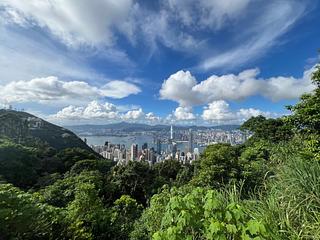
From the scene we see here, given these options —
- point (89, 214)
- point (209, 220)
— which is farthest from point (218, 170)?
point (209, 220)

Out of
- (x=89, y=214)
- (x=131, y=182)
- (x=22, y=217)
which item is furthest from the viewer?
(x=131, y=182)

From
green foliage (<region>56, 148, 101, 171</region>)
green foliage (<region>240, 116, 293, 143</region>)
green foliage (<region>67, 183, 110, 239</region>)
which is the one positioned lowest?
green foliage (<region>56, 148, 101, 171</region>)

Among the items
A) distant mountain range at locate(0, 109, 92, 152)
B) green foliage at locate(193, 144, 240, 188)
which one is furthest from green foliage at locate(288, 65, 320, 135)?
distant mountain range at locate(0, 109, 92, 152)

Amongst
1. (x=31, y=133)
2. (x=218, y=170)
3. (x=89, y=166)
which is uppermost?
(x=31, y=133)

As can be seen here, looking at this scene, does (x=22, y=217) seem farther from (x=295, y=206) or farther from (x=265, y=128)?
(x=265, y=128)

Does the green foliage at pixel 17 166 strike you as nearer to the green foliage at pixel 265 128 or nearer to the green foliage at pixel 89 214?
the green foliage at pixel 89 214

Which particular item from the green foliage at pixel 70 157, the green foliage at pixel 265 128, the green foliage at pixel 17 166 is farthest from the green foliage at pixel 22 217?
the green foliage at pixel 70 157

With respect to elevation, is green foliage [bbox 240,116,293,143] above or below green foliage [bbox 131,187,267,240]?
above

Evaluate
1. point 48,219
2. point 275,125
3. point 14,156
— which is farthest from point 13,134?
point 48,219

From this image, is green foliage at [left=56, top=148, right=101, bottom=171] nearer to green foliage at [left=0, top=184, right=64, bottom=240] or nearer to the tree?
green foliage at [left=0, top=184, right=64, bottom=240]
